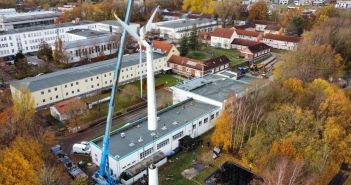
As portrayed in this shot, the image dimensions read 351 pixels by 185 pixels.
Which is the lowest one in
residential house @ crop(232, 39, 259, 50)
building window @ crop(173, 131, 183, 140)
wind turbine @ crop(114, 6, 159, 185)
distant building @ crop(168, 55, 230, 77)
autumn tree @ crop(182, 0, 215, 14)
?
building window @ crop(173, 131, 183, 140)

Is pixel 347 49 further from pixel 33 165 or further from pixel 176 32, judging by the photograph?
pixel 33 165

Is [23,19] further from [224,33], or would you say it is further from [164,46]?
[224,33]

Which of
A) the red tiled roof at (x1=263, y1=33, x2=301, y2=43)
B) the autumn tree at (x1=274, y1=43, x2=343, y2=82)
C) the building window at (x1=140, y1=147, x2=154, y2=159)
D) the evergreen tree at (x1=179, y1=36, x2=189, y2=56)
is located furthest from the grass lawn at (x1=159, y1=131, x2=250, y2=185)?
the red tiled roof at (x1=263, y1=33, x2=301, y2=43)

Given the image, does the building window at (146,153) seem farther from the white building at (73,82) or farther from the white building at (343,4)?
the white building at (343,4)

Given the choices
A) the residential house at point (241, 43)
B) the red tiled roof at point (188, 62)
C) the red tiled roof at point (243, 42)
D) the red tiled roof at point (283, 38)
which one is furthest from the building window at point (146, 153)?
the red tiled roof at point (283, 38)

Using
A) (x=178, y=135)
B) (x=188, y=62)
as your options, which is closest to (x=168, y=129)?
(x=178, y=135)

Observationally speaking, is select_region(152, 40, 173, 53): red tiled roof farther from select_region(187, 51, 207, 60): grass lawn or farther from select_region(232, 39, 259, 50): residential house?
select_region(232, 39, 259, 50): residential house
